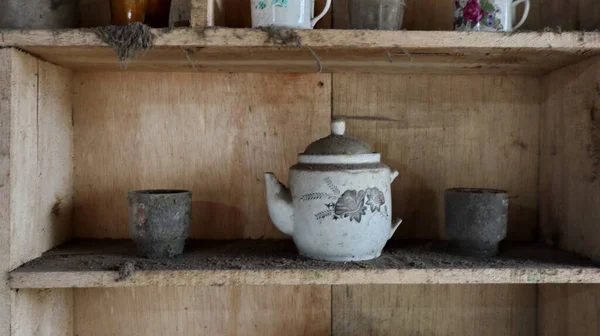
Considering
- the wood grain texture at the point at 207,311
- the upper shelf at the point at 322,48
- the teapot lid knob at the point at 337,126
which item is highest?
the upper shelf at the point at 322,48

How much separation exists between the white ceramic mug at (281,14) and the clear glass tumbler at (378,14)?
0.25 ft

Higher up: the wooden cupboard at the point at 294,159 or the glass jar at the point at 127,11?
the glass jar at the point at 127,11

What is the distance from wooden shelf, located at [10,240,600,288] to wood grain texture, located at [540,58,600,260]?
0.20ft

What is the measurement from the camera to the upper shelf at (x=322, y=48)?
0.61m

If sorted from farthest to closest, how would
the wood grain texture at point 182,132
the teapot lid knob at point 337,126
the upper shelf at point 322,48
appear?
1. the wood grain texture at point 182,132
2. the teapot lid knob at point 337,126
3. the upper shelf at point 322,48

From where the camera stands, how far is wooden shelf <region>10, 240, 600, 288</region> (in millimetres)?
627

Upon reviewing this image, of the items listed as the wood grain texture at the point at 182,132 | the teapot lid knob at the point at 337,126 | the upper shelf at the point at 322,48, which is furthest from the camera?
the wood grain texture at the point at 182,132

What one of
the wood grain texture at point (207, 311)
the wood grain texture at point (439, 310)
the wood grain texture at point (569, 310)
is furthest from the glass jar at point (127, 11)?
the wood grain texture at point (569, 310)

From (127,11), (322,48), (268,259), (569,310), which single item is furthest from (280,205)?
(569,310)

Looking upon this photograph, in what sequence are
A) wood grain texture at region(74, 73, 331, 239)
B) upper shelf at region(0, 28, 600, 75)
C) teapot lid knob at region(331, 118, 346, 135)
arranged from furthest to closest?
wood grain texture at region(74, 73, 331, 239), teapot lid knob at region(331, 118, 346, 135), upper shelf at region(0, 28, 600, 75)

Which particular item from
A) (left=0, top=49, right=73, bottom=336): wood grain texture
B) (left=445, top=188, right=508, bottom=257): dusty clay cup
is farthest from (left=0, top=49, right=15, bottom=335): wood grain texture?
(left=445, top=188, right=508, bottom=257): dusty clay cup

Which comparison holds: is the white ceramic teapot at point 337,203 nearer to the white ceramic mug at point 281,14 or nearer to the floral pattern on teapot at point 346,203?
the floral pattern on teapot at point 346,203

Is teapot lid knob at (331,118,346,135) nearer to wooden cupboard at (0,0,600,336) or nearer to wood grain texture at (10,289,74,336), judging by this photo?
wooden cupboard at (0,0,600,336)

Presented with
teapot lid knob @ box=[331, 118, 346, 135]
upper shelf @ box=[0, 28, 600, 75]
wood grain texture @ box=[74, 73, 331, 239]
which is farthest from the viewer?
wood grain texture @ box=[74, 73, 331, 239]
